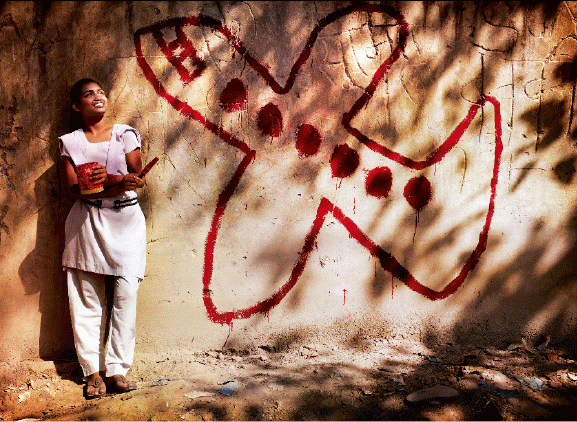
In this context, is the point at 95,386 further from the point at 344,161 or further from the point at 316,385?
the point at 344,161

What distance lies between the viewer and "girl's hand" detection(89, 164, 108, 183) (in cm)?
244

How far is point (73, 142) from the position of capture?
2.54 m

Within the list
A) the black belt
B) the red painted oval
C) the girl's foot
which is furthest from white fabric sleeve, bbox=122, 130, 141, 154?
the red painted oval

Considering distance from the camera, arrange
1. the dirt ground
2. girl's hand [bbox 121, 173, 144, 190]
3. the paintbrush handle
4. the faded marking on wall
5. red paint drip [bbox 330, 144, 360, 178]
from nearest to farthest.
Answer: the dirt ground
girl's hand [bbox 121, 173, 144, 190]
the paintbrush handle
the faded marking on wall
red paint drip [bbox 330, 144, 360, 178]

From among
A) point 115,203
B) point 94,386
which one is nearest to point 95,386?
point 94,386

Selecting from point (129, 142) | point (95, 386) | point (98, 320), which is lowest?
point (95, 386)

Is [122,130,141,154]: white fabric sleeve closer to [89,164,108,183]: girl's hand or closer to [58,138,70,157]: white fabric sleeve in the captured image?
[89,164,108,183]: girl's hand

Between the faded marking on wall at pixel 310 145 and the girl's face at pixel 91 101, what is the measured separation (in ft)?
0.96

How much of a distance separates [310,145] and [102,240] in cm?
127

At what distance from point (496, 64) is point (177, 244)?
215 centimetres

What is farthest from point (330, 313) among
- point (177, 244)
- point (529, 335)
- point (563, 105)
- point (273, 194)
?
point (563, 105)

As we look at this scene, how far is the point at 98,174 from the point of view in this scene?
2449 millimetres

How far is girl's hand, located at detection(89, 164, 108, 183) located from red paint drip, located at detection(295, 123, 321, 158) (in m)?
1.07

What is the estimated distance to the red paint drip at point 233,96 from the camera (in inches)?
108
